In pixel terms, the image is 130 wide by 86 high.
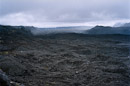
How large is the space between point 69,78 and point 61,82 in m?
0.79

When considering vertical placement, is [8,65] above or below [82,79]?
above

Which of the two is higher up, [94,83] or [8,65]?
[8,65]

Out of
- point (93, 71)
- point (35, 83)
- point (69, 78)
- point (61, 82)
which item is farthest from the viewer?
point (93, 71)

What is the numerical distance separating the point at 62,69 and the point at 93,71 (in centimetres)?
201

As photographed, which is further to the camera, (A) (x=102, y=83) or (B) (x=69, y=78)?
(B) (x=69, y=78)

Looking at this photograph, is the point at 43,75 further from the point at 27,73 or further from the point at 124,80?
the point at 124,80

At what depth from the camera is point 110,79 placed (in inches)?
320

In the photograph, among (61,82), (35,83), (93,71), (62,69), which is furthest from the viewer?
(62,69)

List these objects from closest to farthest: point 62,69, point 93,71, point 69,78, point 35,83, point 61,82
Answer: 1. point 35,83
2. point 61,82
3. point 69,78
4. point 93,71
5. point 62,69

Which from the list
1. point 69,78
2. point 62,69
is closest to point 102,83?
point 69,78

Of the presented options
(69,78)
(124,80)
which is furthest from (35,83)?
(124,80)

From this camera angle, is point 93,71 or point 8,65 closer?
point 8,65

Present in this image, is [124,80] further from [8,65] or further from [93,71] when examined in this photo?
[8,65]

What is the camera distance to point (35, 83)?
7.46 m
